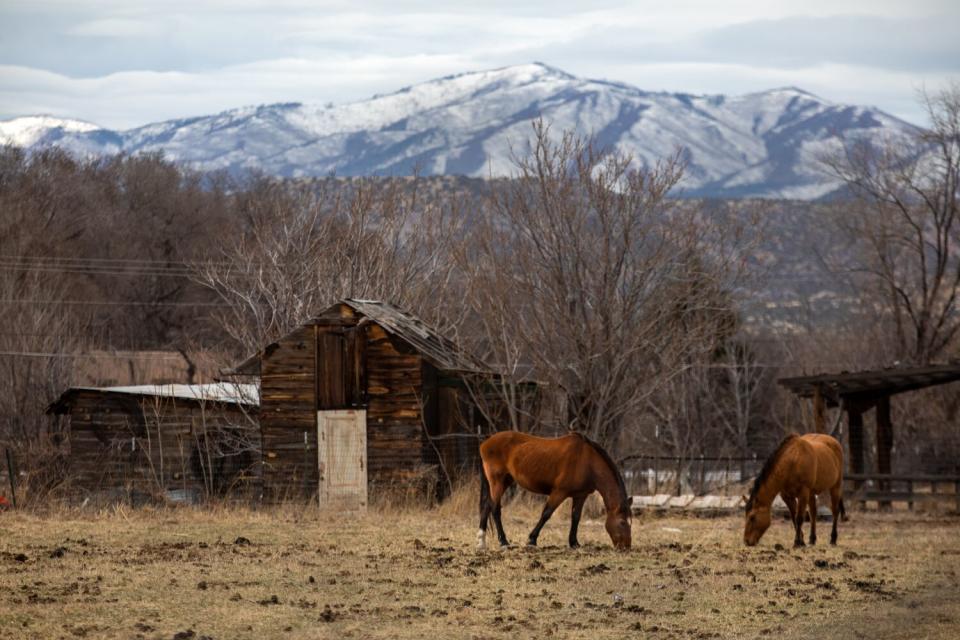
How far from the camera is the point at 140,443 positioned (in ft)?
106

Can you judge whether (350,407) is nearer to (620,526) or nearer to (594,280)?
(594,280)

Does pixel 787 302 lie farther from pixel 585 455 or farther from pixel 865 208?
pixel 585 455

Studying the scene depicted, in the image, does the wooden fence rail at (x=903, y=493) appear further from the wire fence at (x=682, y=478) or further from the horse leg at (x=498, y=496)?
the horse leg at (x=498, y=496)

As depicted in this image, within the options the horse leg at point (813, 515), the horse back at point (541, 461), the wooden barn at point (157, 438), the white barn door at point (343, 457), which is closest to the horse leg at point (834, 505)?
the horse leg at point (813, 515)

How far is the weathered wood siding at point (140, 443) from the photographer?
108ft

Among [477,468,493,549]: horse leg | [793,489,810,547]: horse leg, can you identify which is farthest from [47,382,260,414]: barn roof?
[793,489,810,547]: horse leg

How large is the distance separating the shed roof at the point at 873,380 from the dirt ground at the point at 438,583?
5670 millimetres

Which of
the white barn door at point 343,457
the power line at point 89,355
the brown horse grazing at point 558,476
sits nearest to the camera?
the brown horse grazing at point 558,476

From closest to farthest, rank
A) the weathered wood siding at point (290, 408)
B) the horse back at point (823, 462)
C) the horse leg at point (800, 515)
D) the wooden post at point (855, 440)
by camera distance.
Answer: the horse leg at point (800, 515), the horse back at point (823, 462), the weathered wood siding at point (290, 408), the wooden post at point (855, 440)

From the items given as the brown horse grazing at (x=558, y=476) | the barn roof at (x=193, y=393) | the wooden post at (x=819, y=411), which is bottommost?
the brown horse grazing at (x=558, y=476)

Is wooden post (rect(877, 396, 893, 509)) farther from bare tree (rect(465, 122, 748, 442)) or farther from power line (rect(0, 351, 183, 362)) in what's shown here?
power line (rect(0, 351, 183, 362))

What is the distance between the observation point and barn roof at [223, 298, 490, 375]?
28.7 meters

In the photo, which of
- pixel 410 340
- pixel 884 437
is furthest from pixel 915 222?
pixel 410 340

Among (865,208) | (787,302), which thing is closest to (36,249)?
(865,208)
